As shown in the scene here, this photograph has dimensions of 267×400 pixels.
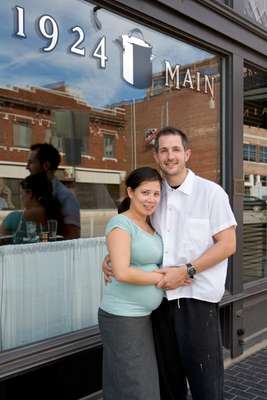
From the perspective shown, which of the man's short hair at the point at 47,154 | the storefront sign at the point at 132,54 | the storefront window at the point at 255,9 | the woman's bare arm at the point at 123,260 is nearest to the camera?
the woman's bare arm at the point at 123,260

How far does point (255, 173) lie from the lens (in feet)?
15.8

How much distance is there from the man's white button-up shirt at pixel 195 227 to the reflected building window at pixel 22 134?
1843mm

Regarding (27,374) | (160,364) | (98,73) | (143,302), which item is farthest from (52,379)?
(98,73)

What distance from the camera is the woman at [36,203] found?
3.48m

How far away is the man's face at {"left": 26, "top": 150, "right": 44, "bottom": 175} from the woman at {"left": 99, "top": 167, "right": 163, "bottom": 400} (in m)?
1.64

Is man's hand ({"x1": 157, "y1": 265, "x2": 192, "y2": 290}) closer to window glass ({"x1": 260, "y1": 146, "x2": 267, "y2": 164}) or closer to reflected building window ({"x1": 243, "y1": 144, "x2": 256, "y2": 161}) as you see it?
reflected building window ({"x1": 243, "y1": 144, "x2": 256, "y2": 161})

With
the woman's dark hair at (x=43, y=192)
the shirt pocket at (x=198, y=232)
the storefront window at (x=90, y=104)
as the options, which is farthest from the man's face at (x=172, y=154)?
the woman's dark hair at (x=43, y=192)

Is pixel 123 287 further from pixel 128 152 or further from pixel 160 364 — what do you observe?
pixel 128 152

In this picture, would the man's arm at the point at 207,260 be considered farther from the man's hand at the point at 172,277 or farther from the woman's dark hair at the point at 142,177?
the woman's dark hair at the point at 142,177

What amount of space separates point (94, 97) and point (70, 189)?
2.88ft

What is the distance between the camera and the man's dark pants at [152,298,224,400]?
2.24m

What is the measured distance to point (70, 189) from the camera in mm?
3893

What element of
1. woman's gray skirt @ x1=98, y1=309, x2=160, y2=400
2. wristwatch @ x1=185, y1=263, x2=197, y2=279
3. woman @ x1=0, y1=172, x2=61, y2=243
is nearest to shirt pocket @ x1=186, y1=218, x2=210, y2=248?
wristwatch @ x1=185, y1=263, x2=197, y2=279

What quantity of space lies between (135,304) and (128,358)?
0.78ft
